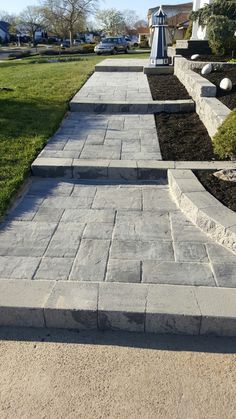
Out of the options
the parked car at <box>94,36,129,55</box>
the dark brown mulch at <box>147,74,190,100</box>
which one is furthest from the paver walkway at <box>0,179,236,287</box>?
the parked car at <box>94,36,129,55</box>

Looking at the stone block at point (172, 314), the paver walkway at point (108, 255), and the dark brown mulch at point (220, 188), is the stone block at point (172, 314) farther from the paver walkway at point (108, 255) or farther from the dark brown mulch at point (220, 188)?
the dark brown mulch at point (220, 188)

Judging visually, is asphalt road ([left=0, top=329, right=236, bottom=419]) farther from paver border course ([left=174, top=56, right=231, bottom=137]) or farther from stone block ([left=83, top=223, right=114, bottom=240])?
paver border course ([left=174, top=56, right=231, bottom=137])

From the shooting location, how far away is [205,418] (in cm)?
179

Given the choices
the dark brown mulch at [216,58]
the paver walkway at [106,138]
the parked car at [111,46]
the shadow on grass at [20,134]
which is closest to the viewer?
the shadow on grass at [20,134]

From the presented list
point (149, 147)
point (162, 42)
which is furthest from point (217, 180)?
point (162, 42)

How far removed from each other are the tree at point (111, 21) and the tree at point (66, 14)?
15283 mm

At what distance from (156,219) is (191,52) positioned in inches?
429

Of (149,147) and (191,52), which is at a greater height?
(191,52)

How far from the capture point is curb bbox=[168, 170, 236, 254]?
300 centimetres

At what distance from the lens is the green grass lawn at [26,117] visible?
4.29 meters

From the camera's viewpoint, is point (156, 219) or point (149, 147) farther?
point (149, 147)

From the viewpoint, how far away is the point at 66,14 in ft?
168

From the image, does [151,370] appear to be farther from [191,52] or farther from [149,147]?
[191,52]

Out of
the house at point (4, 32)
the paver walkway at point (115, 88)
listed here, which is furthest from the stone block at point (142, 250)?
the house at point (4, 32)
